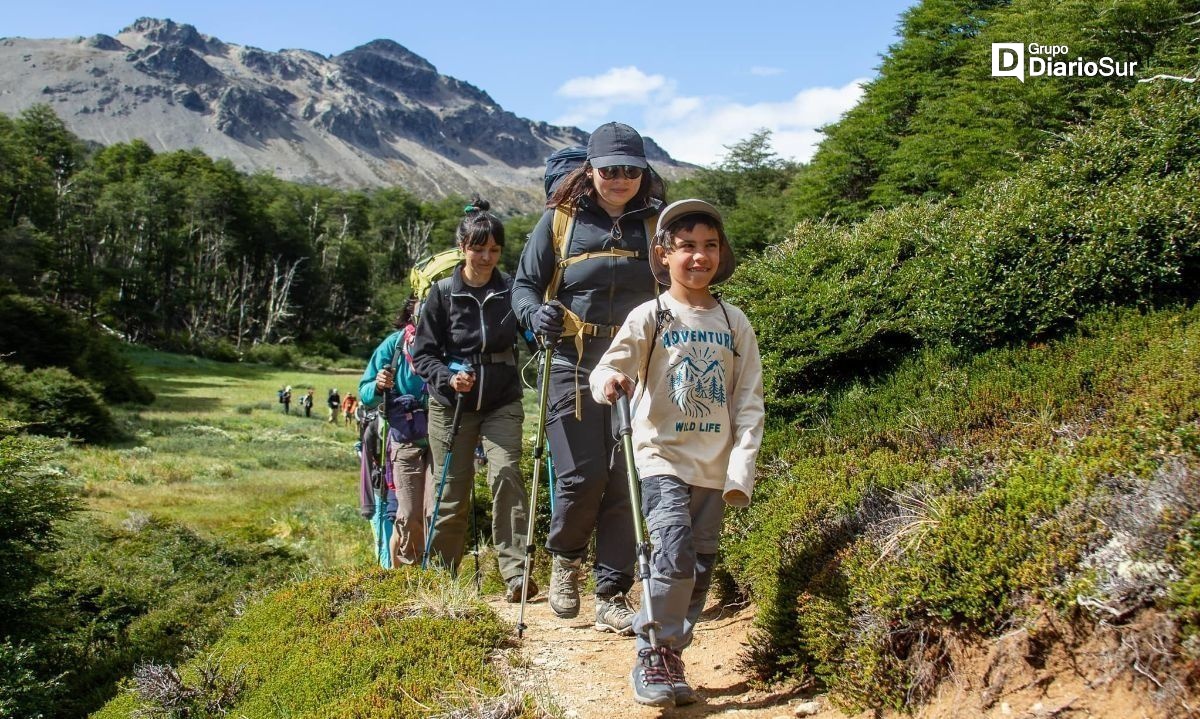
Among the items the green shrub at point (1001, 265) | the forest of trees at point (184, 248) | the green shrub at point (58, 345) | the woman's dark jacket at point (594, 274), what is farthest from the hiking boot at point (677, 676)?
the forest of trees at point (184, 248)

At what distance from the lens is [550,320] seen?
4.46 m

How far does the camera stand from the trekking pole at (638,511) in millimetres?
3607

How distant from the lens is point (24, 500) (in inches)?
299

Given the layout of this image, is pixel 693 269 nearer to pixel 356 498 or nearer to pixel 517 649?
pixel 517 649

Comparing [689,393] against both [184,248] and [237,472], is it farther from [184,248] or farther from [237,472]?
[184,248]

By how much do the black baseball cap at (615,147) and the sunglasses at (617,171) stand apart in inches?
1.2

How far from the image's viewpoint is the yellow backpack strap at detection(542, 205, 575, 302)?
477 cm

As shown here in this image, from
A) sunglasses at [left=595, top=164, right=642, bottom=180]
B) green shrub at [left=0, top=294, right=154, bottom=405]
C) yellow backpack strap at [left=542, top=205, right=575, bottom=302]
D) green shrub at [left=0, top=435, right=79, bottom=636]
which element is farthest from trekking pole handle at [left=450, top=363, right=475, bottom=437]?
green shrub at [left=0, top=294, right=154, bottom=405]

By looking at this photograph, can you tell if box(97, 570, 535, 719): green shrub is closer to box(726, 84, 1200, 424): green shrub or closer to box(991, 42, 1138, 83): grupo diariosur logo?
box(726, 84, 1200, 424): green shrub

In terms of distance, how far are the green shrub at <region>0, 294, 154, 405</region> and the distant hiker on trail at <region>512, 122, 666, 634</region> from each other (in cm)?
3014

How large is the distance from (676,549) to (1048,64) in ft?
47.8

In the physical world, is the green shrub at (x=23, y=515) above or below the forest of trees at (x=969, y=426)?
below

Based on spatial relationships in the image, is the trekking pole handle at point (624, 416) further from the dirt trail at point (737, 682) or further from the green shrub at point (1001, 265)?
the green shrub at point (1001, 265)

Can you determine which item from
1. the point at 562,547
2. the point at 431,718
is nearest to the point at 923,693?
the point at 431,718
